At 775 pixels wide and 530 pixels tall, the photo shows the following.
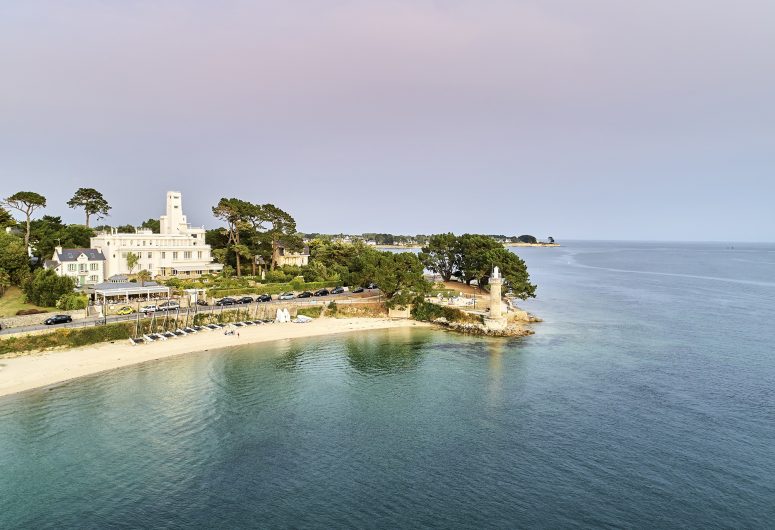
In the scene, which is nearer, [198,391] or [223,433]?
[223,433]

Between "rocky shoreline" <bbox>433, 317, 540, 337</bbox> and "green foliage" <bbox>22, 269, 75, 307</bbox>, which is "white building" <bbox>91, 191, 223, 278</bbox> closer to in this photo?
"green foliage" <bbox>22, 269, 75, 307</bbox>

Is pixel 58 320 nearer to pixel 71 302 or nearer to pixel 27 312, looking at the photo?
pixel 27 312

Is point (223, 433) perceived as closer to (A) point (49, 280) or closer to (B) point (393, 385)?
(B) point (393, 385)

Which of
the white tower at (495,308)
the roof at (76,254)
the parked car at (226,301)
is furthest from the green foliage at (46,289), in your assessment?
the white tower at (495,308)

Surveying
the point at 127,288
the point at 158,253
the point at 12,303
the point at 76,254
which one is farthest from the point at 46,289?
the point at 158,253

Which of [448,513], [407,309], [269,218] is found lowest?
[448,513]

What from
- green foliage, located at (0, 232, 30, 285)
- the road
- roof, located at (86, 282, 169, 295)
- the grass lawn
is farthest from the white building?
the road

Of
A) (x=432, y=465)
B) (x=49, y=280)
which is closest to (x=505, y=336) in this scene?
(x=432, y=465)
